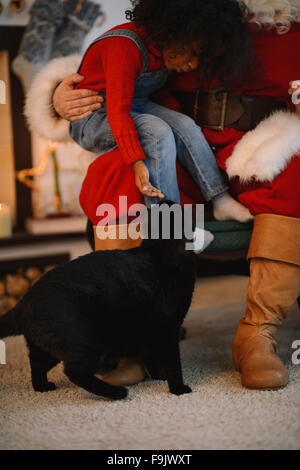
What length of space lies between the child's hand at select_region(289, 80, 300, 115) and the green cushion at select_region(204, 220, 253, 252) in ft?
1.01

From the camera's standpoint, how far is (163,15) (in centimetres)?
101

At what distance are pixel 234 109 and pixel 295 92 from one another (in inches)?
5.8

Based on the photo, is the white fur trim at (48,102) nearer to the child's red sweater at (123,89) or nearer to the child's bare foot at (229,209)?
the child's red sweater at (123,89)

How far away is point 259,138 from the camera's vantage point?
3.59 ft

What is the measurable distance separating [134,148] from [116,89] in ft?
0.44

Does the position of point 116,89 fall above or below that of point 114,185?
above

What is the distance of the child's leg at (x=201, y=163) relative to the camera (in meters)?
1.12

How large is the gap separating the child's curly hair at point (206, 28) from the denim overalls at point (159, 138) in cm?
6

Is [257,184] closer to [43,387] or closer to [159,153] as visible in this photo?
[159,153]

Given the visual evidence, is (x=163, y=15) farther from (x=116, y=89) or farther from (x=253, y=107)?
(x=253, y=107)

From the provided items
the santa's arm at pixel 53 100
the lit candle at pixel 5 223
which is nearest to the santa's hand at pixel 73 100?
the santa's arm at pixel 53 100

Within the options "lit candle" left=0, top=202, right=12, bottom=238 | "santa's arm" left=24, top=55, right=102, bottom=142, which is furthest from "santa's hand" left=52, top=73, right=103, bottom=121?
"lit candle" left=0, top=202, right=12, bottom=238

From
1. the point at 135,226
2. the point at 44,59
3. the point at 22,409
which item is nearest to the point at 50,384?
the point at 22,409

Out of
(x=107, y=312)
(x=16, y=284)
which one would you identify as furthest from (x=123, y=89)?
(x=16, y=284)
